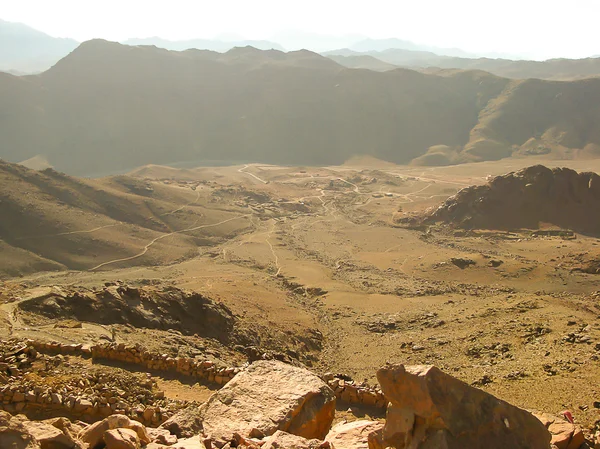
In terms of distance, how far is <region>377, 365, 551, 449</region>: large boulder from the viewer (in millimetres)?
5414

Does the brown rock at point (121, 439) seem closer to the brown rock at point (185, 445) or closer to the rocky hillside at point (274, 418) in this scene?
the rocky hillside at point (274, 418)

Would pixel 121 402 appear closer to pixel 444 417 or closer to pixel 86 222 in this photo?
pixel 444 417

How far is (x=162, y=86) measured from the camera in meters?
114

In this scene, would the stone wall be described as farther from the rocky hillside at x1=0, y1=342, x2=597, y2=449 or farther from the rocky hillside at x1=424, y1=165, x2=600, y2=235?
the rocky hillside at x1=424, y1=165, x2=600, y2=235

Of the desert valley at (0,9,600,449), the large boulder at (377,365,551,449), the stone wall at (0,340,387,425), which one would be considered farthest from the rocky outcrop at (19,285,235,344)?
the large boulder at (377,365,551,449)

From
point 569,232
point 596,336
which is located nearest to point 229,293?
point 596,336

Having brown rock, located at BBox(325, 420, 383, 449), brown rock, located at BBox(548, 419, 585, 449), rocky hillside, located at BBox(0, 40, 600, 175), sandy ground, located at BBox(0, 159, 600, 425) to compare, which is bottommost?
sandy ground, located at BBox(0, 159, 600, 425)

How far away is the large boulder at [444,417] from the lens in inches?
213

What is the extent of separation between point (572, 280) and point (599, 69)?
179m

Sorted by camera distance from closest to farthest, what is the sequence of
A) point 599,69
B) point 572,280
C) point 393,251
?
point 572,280 → point 393,251 → point 599,69

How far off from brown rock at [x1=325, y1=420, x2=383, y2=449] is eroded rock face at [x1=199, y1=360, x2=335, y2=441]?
51 cm

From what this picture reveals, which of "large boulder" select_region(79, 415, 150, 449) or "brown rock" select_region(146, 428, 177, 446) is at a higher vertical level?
"large boulder" select_region(79, 415, 150, 449)

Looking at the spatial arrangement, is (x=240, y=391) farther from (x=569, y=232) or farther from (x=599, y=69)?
(x=599, y=69)

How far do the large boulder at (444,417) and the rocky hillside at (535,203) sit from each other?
36240 mm
